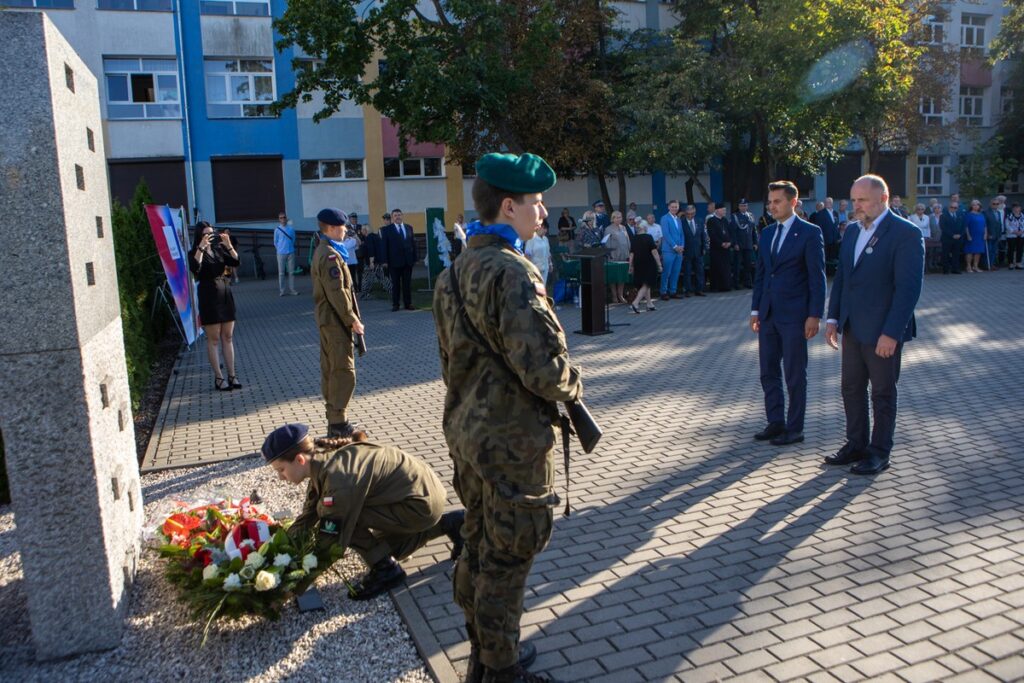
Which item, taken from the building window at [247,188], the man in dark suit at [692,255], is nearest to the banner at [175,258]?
the man in dark suit at [692,255]

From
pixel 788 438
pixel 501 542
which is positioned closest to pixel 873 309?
pixel 788 438

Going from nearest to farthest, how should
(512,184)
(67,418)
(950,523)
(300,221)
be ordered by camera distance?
(512,184) < (67,418) < (950,523) < (300,221)

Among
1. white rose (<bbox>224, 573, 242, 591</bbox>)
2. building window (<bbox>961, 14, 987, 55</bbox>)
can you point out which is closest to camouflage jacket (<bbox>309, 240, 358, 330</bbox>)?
white rose (<bbox>224, 573, 242, 591</bbox>)

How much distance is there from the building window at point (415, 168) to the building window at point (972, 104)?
26.4 m

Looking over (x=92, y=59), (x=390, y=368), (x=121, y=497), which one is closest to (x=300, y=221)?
(x=92, y=59)

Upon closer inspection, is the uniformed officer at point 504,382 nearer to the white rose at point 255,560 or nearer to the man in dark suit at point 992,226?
the white rose at point 255,560

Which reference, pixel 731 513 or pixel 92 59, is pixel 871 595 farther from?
pixel 92 59

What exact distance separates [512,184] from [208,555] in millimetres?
2450

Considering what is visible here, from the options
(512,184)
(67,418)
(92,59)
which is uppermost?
(92,59)

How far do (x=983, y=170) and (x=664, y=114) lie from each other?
782 inches

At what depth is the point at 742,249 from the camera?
2000cm

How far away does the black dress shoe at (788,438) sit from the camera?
22.7ft

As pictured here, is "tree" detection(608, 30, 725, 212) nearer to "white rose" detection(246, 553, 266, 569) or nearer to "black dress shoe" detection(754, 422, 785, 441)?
"black dress shoe" detection(754, 422, 785, 441)

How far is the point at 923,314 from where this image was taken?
14711 mm
